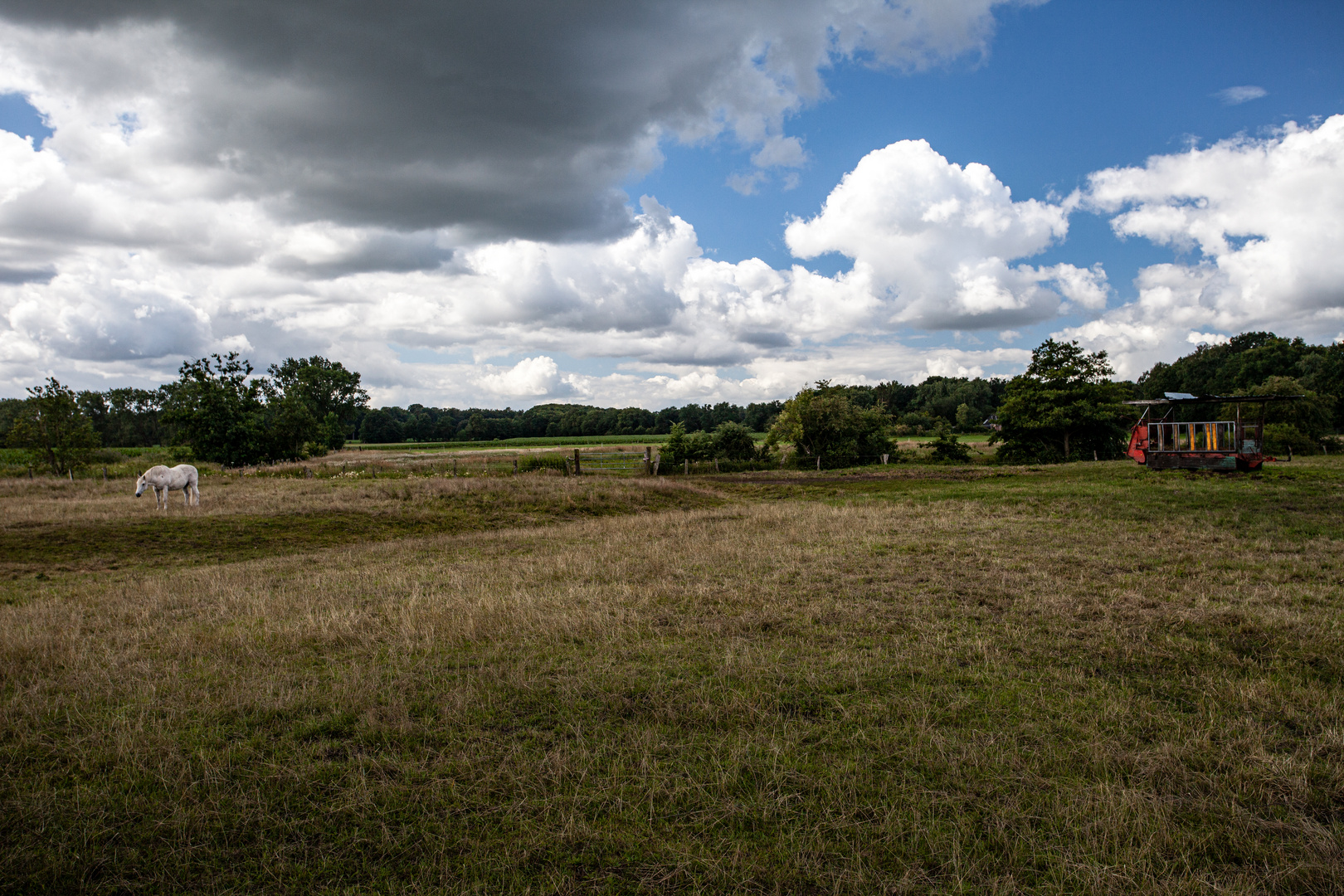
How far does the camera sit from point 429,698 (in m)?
6.09

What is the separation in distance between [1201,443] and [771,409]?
104 metres

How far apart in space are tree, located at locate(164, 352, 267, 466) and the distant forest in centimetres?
203

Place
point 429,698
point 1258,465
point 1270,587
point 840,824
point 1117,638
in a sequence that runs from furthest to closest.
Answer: point 1258,465
point 1270,587
point 1117,638
point 429,698
point 840,824

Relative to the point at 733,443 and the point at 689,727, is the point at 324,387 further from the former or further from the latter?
the point at 689,727

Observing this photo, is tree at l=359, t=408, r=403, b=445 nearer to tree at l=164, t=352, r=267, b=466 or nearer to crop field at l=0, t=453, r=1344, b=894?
tree at l=164, t=352, r=267, b=466

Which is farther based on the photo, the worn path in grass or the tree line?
the tree line

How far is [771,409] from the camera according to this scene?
134 meters

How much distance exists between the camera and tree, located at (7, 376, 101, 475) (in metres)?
34.9

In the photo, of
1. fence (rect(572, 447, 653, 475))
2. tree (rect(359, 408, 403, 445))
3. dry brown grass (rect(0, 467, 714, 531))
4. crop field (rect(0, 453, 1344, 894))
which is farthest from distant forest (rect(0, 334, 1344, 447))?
crop field (rect(0, 453, 1344, 894))

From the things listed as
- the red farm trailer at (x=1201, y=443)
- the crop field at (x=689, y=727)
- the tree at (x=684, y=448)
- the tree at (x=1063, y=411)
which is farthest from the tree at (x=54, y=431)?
the tree at (x=1063, y=411)

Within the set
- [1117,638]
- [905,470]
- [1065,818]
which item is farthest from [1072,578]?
[905,470]

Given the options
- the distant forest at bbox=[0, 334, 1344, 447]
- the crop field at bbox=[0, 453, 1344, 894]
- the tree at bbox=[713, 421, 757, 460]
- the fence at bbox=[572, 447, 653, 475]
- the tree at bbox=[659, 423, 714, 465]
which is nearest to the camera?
the crop field at bbox=[0, 453, 1344, 894]

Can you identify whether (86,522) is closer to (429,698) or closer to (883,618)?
(429,698)

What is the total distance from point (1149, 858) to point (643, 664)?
4540 mm
